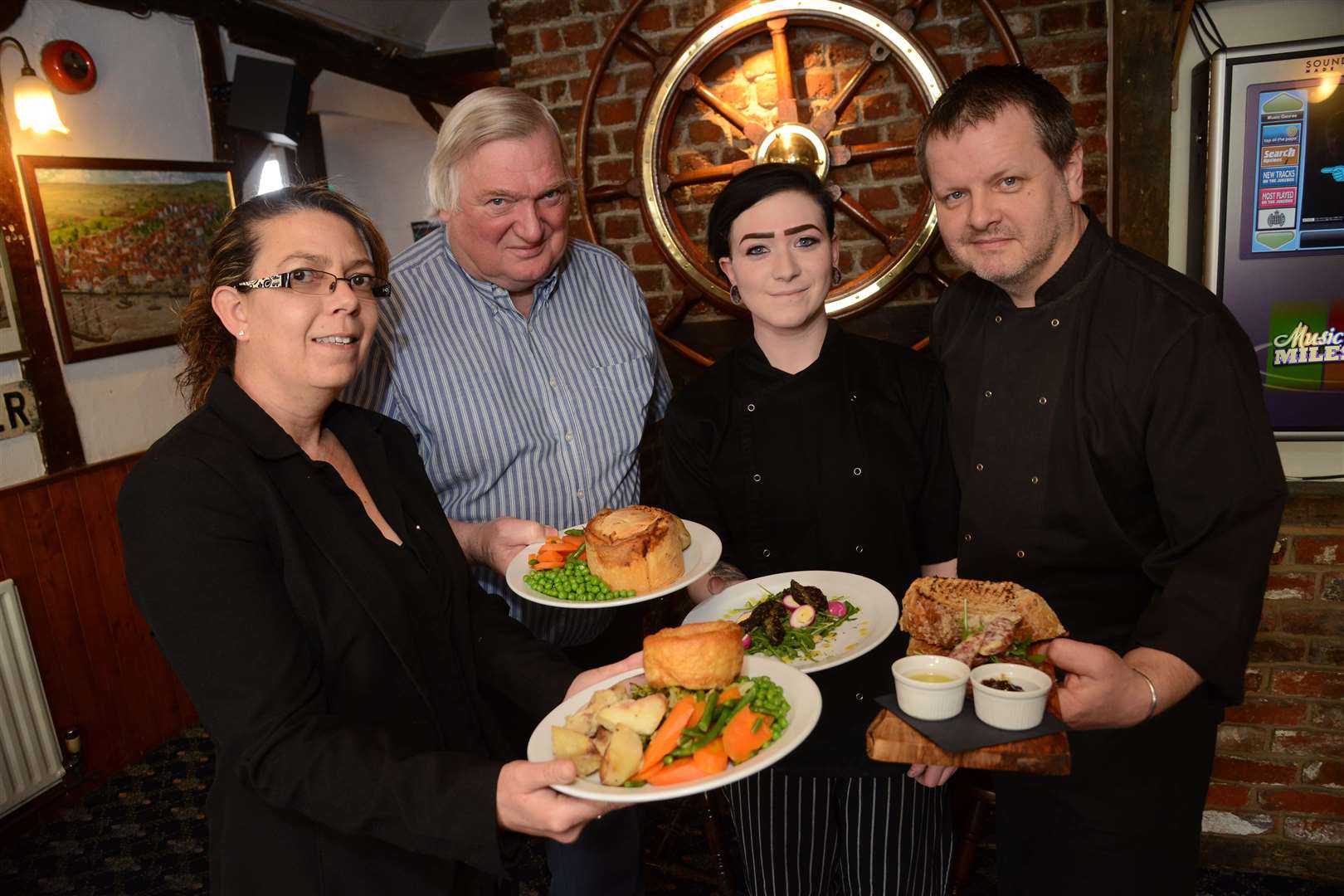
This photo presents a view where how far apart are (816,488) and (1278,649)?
5.27ft

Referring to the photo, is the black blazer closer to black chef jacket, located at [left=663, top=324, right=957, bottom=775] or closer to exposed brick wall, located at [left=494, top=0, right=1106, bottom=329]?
black chef jacket, located at [left=663, top=324, right=957, bottom=775]

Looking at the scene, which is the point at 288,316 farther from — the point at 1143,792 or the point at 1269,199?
the point at 1269,199

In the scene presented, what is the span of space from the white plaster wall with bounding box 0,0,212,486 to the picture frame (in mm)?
51

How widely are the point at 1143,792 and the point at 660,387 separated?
1463 mm

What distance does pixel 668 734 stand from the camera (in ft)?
4.05

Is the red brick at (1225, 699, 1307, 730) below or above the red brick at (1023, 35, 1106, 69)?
below

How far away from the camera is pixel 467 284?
213 centimetres

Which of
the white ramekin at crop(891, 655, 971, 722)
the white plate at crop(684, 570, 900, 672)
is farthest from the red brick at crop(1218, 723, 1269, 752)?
the white ramekin at crop(891, 655, 971, 722)

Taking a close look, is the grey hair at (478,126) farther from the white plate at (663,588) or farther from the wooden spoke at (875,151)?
the wooden spoke at (875,151)

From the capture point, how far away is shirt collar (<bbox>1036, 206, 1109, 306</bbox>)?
1731mm

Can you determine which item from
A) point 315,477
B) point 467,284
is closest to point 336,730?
point 315,477

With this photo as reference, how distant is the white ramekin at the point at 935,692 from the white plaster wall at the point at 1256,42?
1.77m

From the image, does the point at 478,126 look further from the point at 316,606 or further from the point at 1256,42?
the point at 1256,42

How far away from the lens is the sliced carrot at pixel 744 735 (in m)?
1.20
